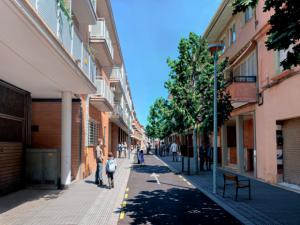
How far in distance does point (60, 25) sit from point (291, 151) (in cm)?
966

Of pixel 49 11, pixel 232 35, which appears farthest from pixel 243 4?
pixel 232 35

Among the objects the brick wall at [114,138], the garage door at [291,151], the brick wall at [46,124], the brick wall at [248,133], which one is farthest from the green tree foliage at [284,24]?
the brick wall at [114,138]

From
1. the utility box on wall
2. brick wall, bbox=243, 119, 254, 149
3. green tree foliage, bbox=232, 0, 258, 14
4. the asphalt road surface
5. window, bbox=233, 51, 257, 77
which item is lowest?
the asphalt road surface

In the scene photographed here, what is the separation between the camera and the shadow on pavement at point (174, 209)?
25.6ft

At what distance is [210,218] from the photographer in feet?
26.6

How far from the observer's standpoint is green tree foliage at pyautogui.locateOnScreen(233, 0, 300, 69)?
5793mm

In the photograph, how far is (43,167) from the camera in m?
12.7

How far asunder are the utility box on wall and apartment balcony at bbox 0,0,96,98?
7.70 ft

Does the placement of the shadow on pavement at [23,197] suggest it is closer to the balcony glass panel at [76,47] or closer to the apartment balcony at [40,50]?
the apartment balcony at [40,50]

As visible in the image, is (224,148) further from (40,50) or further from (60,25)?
(40,50)

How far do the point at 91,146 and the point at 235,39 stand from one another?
10265 millimetres

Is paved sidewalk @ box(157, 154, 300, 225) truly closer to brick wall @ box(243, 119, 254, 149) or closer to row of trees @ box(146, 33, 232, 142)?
row of trees @ box(146, 33, 232, 142)

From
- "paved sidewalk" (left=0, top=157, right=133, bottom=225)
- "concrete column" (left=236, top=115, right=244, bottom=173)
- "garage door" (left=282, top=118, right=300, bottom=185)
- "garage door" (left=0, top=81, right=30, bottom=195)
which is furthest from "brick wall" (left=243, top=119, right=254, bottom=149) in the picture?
"garage door" (left=0, top=81, right=30, bottom=195)

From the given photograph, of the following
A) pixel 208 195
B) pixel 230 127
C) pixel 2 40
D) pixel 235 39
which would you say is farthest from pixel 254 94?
pixel 2 40
